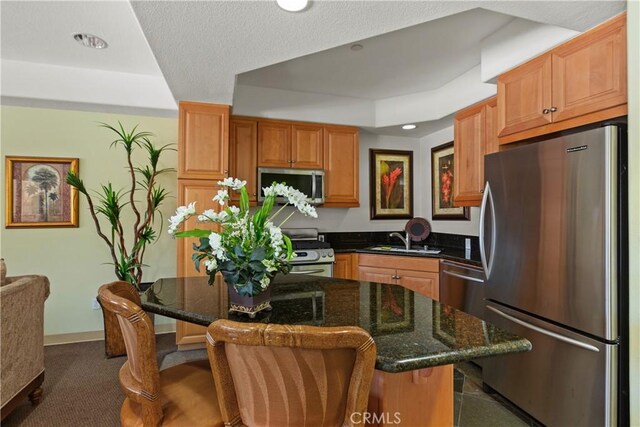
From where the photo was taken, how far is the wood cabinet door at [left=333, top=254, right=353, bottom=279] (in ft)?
11.7

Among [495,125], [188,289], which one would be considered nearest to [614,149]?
[495,125]

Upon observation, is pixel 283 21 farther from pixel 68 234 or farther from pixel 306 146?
pixel 68 234

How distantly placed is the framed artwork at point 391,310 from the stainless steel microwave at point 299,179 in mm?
1978

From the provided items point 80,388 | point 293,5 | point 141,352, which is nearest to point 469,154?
point 293,5

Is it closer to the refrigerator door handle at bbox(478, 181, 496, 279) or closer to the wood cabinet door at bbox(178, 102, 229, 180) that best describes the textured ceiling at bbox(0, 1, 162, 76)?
the wood cabinet door at bbox(178, 102, 229, 180)

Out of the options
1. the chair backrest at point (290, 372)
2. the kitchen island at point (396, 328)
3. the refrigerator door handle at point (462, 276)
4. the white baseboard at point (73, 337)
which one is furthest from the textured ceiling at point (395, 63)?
the white baseboard at point (73, 337)

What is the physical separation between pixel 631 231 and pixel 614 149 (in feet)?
1.29

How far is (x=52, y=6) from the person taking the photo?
2113mm

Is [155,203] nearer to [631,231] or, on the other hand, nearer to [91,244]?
[91,244]

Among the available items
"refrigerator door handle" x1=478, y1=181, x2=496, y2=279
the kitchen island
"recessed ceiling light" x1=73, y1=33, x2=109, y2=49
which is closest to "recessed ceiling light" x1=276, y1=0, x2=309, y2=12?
the kitchen island

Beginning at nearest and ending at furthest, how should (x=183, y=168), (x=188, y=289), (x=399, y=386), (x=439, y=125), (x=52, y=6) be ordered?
(x=399, y=386)
(x=188, y=289)
(x=52, y=6)
(x=183, y=168)
(x=439, y=125)

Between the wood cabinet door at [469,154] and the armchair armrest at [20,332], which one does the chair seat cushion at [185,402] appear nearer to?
the armchair armrest at [20,332]

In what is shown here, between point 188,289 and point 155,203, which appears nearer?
point 188,289

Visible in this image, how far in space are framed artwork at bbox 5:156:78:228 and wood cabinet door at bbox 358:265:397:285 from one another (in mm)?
2925
